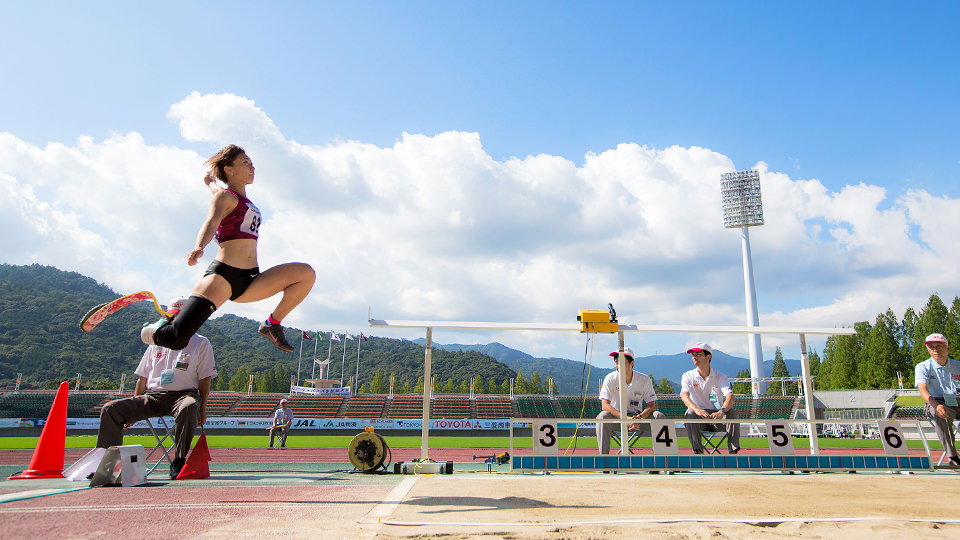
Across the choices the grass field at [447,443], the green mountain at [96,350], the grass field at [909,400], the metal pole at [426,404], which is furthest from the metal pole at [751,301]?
the metal pole at [426,404]

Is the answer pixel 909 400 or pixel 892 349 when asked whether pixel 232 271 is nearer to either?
pixel 909 400

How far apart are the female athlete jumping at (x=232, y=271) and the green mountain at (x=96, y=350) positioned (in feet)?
284

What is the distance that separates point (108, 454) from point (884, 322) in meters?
78.3

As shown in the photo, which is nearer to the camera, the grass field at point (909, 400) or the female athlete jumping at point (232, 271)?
the female athlete jumping at point (232, 271)

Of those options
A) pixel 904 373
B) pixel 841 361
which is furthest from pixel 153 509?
pixel 841 361

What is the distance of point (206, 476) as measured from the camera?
4.88 m

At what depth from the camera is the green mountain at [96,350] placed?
109688 mm

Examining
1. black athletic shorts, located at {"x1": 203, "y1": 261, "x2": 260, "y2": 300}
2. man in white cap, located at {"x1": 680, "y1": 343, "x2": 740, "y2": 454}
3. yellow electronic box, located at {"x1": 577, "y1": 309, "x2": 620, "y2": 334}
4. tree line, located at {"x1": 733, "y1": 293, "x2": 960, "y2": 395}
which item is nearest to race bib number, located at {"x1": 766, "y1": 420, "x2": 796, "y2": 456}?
man in white cap, located at {"x1": 680, "y1": 343, "x2": 740, "y2": 454}

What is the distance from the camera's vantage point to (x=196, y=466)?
15.9 ft

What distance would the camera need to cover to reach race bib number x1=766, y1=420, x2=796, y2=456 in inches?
209

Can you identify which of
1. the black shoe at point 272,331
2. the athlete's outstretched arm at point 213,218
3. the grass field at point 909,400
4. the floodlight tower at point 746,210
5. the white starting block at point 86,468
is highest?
the floodlight tower at point 746,210

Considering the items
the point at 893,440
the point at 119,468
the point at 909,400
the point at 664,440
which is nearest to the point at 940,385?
the point at 893,440

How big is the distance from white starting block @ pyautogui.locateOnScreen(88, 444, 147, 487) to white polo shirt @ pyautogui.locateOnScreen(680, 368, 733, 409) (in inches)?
240

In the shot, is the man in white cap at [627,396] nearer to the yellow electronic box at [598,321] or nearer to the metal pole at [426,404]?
the yellow electronic box at [598,321]
